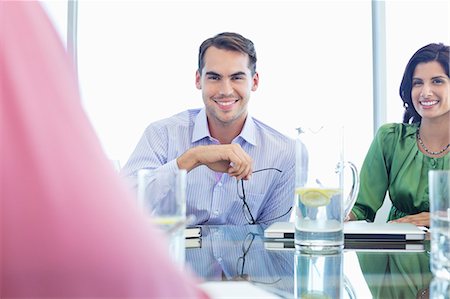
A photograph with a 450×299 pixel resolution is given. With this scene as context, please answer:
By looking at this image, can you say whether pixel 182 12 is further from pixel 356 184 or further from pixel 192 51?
pixel 356 184

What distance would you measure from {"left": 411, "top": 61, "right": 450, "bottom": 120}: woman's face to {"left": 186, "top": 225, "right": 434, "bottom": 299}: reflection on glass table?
1301mm

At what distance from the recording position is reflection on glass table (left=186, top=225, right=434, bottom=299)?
35.1 inches

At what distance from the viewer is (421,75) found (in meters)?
2.63

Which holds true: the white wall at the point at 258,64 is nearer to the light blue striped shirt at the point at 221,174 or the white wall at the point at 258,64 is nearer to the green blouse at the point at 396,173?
the green blouse at the point at 396,173

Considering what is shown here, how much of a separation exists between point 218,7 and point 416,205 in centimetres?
219

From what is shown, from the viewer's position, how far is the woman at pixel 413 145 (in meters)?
2.52

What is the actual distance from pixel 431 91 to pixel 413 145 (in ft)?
0.76

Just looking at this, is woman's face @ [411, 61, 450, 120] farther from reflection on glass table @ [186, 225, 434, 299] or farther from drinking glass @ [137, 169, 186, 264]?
drinking glass @ [137, 169, 186, 264]

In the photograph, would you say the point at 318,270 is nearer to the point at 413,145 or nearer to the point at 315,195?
the point at 315,195

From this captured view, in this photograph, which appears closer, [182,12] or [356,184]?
[356,184]

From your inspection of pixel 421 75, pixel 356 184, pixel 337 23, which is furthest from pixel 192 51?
pixel 356 184

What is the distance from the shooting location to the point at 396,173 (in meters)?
2.56

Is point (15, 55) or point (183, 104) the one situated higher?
point (183, 104)

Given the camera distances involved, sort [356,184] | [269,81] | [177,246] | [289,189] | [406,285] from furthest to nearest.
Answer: [269,81], [289,189], [356,184], [406,285], [177,246]
